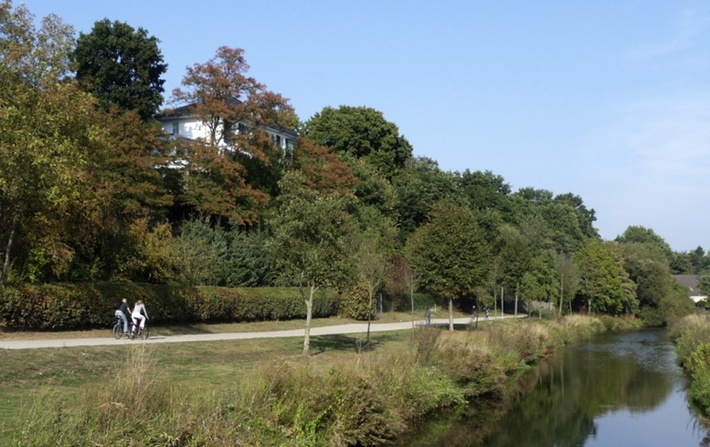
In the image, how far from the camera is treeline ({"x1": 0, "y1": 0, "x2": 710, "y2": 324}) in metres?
20.8

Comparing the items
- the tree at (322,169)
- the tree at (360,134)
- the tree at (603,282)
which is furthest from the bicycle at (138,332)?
the tree at (603,282)

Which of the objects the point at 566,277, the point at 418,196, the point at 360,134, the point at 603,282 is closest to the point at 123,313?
the point at 418,196

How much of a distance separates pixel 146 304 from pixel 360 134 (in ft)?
136

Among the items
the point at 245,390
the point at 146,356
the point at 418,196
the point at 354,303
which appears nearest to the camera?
the point at 245,390

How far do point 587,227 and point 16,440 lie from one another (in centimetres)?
9689

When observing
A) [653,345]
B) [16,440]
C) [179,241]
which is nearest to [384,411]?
[16,440]

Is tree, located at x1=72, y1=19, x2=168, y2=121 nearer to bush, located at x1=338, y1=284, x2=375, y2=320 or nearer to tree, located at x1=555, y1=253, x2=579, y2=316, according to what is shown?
bush, located at x1=338, y1=284, x2=375, y2=320

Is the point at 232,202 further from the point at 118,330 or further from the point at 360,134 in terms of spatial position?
the point at 360,134

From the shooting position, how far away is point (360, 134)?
215 ft

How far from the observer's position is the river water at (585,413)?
16.7 metres

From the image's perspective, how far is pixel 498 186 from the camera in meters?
77.2

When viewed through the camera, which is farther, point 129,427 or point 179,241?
point 179,241

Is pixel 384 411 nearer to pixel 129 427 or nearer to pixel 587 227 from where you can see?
pixel 129 427

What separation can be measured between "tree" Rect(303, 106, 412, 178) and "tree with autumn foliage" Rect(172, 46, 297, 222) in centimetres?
2346
